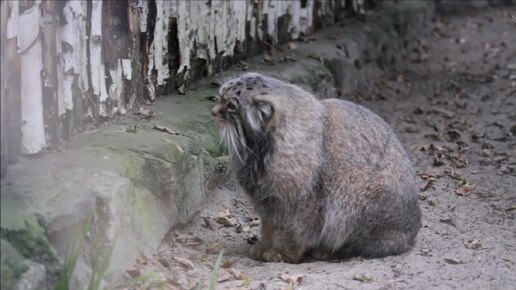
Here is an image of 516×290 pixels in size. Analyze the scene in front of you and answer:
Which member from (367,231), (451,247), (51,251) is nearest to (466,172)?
(451,247)

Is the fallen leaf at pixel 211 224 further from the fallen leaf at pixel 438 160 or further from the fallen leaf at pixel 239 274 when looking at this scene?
the fallen leaf at pixel 438 160

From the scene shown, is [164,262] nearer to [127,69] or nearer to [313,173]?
[313,173]

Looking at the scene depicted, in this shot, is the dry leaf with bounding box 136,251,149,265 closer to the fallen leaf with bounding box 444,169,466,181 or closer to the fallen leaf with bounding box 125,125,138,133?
the fallen leaf with bounding box 125,125,138,133

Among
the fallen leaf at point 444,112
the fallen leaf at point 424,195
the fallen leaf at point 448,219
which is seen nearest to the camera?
the fallen leaf at point 448,219

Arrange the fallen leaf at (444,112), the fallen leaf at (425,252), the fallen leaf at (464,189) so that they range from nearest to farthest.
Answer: the fallen leaf at (425,252) → the fallen leaf at (464,189) → the fallen leaf at (444,112)

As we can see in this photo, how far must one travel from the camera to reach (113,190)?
5039 mm

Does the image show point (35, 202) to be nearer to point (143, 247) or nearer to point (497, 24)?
point (143, 247)

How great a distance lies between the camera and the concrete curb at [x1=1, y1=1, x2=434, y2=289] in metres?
4.54

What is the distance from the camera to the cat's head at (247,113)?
18.1 ft

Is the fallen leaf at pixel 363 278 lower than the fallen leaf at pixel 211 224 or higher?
higher

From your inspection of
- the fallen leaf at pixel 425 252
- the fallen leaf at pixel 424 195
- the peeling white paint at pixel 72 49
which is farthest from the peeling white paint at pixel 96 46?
the fallen leaf at pixel 424 195

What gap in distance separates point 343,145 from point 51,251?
6.63ft

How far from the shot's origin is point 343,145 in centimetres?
577

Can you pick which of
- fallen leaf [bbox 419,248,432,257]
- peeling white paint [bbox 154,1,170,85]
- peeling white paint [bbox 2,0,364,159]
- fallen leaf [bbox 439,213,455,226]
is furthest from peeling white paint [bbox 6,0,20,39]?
fallen leaf [bbox 439,213,455,226]
